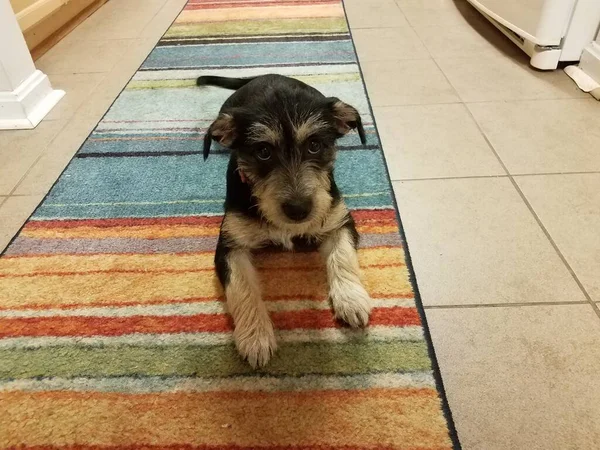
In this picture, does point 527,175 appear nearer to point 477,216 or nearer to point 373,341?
point 477,216

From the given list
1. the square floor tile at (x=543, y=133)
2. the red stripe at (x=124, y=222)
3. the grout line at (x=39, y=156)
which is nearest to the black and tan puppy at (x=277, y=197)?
the red stripe at (x=124, y=222)

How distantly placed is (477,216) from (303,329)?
34.7 inches

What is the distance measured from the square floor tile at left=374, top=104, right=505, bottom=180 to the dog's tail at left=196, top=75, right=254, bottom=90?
77 centimetres

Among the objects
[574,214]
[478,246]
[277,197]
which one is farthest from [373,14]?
[277,197]

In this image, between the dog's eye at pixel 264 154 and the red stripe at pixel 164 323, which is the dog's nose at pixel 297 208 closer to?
the dog's eye at pixel 264 154

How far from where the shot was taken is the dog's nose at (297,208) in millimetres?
1354

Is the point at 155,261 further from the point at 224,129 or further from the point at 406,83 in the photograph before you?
the point at 406,83

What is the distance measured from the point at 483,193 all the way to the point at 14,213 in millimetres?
1986

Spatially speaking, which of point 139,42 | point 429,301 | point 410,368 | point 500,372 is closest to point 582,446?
point 500,372

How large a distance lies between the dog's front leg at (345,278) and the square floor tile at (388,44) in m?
1.91

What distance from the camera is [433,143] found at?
89.0 inches

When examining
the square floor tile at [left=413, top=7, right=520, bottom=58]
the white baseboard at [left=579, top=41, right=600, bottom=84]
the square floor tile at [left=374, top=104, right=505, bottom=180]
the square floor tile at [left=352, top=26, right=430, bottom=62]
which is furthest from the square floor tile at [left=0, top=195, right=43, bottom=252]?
the white baseboard at [left=579, top=41, right=600, bottom=84]

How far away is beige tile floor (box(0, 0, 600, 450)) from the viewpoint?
1239 mm

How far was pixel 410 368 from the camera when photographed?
1.28m
